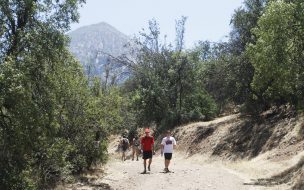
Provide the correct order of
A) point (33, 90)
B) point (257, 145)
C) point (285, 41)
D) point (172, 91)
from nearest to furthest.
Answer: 1. point (33, 90)
2. point (285, 41)
3. point (257, 145)
4. point (172, 91)

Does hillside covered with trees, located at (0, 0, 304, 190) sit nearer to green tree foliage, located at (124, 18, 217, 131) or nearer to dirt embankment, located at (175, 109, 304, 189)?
dirt embankment, located at (175, 109, 304, 189)

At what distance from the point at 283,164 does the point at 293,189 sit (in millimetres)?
7261

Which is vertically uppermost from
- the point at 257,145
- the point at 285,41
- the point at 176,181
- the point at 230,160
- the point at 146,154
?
the point at 285,41

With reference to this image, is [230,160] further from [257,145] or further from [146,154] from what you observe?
[146,154]

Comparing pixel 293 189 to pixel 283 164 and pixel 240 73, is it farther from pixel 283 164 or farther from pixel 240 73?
pixel 240 73

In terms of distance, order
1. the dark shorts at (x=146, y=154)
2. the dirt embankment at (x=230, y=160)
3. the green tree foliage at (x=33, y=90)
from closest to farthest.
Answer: the green tree foliage at (x=33, y=90), the dirt embankment at (x=230, y=160), the dark shorts at (x=146, y=154)

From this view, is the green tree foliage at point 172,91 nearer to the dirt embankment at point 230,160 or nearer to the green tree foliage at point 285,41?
the dirt embankment at point 230,160

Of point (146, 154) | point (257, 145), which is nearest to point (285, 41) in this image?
point (146, 154)

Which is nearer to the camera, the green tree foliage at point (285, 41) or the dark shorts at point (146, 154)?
the green tree foliage at point (285, 41)

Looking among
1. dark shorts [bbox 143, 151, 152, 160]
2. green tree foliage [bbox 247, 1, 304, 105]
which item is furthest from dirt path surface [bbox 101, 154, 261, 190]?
green tree foliage [bbox 247, 1, 304, 105]

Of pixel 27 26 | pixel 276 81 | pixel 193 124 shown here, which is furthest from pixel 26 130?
pixel 193 124

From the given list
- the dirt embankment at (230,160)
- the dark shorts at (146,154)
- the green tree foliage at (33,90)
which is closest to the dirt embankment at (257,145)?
the dirt embankment at (230,160)

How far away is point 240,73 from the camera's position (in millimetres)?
37125

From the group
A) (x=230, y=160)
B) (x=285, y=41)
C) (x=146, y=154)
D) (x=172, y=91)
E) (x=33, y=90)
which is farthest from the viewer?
(x=172, y=91)
